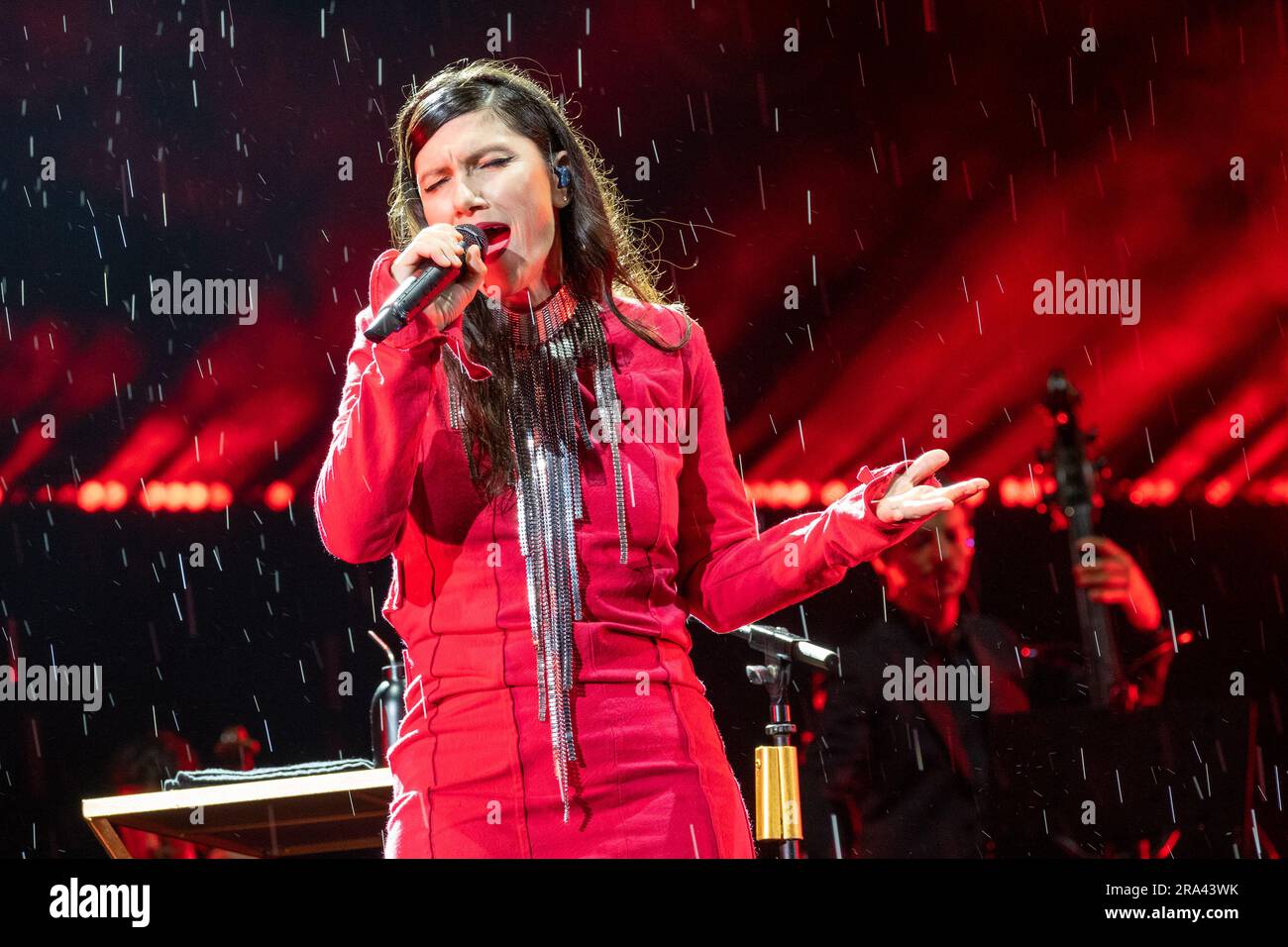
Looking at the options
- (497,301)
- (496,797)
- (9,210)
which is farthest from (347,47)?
(496,797)

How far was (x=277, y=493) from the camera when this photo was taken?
11.4 ft

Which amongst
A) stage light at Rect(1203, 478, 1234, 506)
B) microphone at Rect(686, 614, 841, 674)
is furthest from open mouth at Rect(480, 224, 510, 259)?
stage light at Rect(1203, 478, 1234, 506)

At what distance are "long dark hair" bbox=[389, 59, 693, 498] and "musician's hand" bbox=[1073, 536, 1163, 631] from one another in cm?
223

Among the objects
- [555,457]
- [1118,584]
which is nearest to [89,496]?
[555,457]

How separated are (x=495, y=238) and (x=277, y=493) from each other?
2302 millimetres

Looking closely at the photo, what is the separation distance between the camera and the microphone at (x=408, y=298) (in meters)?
1.14

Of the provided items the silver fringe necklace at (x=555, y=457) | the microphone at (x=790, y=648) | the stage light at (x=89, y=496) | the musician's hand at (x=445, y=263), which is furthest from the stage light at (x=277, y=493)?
the musician's hand at (x=445, y=263)

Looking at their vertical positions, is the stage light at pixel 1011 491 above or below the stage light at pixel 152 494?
below

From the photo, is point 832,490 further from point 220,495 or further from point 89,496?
point 89,496

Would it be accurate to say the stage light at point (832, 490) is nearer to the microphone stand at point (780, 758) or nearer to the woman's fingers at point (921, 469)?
the microphone stand at point (780, 758)

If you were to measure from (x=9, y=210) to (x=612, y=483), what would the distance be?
2.61 meters

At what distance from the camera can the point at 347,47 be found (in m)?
3.09
